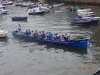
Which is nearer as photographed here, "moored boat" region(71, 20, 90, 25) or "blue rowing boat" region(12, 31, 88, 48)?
"blue rowing boat" region(12, 31, 88, 48)

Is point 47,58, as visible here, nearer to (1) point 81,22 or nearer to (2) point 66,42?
(2) point 66,42

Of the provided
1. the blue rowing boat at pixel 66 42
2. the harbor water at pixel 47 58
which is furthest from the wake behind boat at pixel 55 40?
the harbor water at pixel 47 58

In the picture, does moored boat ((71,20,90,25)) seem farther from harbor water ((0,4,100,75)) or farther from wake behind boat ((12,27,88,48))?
wake behind boat ((12,27,88,48))

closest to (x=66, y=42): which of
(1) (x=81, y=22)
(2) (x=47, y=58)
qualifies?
(2) (x=47, y=58)

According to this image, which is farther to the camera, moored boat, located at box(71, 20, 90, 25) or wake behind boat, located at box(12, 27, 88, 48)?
moored boat, located at box(71, 20, 90, 25)

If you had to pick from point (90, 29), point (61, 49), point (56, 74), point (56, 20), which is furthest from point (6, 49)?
point (56, 20)

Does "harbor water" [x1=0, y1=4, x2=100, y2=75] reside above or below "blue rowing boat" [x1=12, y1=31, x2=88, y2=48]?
below

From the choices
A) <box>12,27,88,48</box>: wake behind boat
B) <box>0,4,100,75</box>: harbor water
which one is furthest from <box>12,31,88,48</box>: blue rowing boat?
<box>0,4,100,75</box>: harbor water

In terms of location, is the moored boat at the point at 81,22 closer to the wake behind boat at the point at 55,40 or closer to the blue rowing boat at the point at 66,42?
the wake behind boat at the point at 55,40

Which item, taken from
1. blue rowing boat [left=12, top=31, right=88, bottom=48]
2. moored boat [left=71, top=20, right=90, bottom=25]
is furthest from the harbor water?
moored boat [left=71, top=20, right=90, bottom=25]

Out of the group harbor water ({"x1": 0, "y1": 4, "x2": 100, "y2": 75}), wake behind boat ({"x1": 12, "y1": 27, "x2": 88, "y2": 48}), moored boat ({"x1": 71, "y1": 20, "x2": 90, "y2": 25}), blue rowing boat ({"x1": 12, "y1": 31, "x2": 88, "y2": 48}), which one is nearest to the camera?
harbor water ({"x1": 0, "y1": 4, "x2": 100, "y2": 75})

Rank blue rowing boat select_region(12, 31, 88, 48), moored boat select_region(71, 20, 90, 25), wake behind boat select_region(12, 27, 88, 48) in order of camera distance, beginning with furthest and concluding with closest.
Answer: moored boat select_region(71, 20, 90, 25) < wake behind boat select_region(12, 27, 88, 48) < blue rowing boat select_region(12, 31, 88, 48)

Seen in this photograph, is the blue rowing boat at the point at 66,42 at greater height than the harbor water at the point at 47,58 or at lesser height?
greater

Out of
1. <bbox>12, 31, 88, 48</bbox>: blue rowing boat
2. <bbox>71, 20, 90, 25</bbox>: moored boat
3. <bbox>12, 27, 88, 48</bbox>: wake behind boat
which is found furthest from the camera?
<bbox>71, 20, 90, 25</bbox>: moored boat
